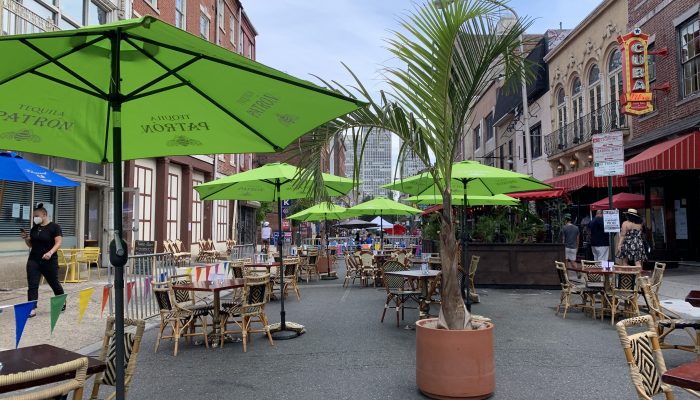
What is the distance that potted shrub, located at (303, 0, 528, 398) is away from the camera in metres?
4.60

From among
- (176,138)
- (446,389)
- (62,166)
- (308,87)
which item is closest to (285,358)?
(446,389)

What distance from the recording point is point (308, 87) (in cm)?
356

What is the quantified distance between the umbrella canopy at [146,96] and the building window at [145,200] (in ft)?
52.0

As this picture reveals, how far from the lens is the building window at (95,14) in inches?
611

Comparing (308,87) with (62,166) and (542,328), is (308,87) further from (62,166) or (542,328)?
(62,166)

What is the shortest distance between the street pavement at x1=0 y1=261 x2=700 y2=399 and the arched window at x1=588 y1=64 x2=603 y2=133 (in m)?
12.9

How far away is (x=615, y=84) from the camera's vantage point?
19.2 metres

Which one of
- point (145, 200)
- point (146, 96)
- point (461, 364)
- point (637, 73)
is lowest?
point (461, 364)

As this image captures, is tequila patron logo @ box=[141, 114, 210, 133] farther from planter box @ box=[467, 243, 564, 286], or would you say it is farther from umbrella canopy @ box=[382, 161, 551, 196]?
planter box @ box=[467, 243, 564, 286]

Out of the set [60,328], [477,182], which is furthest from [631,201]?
[60,328]

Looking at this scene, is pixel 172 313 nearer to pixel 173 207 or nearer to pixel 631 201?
pixel 631 201

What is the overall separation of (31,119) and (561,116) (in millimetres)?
24522

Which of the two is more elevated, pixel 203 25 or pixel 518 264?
pixel 203 25

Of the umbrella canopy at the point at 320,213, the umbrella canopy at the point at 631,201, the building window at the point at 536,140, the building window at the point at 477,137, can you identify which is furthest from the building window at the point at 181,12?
the building window at the point at 477,137
